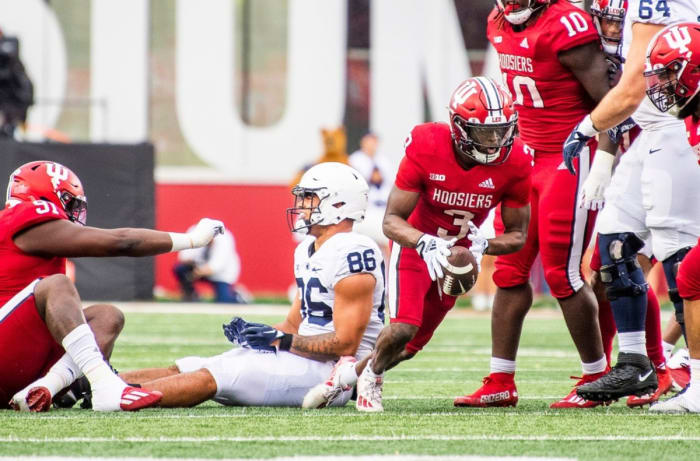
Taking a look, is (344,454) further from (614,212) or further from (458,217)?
(614,212)

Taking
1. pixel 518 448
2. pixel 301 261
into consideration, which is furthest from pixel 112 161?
pixel 518 448

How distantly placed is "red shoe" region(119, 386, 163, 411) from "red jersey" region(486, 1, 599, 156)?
203cm

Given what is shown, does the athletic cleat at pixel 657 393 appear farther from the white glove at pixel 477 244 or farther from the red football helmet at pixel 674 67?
the red football helmet at pixel 674 67

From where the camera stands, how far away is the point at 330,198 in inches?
220

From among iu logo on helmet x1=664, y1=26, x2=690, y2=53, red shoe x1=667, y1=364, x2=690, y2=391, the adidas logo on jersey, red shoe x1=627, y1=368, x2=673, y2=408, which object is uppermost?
iu logo on helmet x1=664, y1=26, x2=690, y2=53

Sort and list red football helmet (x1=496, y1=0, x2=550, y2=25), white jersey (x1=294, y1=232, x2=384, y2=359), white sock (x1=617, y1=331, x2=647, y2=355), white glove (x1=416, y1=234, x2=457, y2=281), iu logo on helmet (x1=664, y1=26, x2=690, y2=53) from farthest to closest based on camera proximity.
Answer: red football helmet (x1=496, y1=0, x2=550, y2=25), white sock (x1=617, y1=331, x2=647, y2=355), white jersey (x1=294, y1=232, x2=384, y2=359), iu logo on helmet (x1=664, y1=26, x2=690, y2=53), white glove (x1=416, y1=234, x2=457, y2=281)

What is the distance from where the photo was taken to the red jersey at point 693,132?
5.04 meters

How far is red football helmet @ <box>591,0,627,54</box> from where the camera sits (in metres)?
5.70

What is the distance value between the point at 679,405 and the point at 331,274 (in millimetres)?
1477

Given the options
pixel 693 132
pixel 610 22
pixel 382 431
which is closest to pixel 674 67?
pixel 693 132

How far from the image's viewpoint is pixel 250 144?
1580cm

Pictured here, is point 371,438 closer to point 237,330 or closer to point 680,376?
point 237,330

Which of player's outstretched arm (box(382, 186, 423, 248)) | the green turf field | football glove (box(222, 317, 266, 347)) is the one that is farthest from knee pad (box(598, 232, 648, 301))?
football glove (box(222, 317, 266, 347))

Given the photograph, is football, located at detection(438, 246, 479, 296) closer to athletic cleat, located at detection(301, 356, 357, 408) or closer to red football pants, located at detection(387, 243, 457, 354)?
red football pants, located at detection(387, 243, 457, 354)
